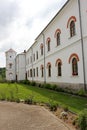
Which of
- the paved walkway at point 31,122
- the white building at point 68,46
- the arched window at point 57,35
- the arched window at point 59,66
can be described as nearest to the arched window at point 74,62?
the white building at point 68,46

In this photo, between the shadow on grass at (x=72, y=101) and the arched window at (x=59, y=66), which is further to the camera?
the arched window at (x=59, y=66)

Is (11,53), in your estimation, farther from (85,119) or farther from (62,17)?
(85,119)

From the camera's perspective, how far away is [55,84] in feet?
70.8

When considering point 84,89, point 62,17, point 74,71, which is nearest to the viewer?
point 84,89

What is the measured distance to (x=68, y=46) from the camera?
18.1 m

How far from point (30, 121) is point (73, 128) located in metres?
2.02

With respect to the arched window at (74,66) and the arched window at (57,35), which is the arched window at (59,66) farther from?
Answer: the arched window at (74,66)

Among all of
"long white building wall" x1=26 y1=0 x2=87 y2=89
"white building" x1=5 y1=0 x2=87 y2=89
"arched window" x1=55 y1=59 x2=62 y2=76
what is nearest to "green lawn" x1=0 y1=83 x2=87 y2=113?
"white building" x1=5 y1=0 x2=87 y2=89

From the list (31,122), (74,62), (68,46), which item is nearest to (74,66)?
(74,62)

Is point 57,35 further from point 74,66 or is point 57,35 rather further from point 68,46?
point 74,66

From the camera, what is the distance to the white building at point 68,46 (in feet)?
50.7

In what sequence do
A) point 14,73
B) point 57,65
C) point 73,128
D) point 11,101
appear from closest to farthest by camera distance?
point 73,128, point 11,101, point 57,65, point 14,73

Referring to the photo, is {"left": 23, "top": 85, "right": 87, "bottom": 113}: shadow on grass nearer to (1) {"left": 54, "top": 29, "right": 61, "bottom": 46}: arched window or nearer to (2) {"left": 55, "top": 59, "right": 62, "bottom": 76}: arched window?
(2) {"left": 55, "top": 59, "right": 62, "bottom": 76}: arched window

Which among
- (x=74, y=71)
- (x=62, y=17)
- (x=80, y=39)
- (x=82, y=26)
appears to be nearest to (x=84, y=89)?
(x=74, y=71)
